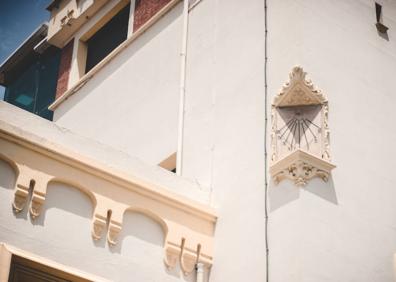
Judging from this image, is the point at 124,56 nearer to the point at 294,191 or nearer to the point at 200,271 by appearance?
the point at 200,271

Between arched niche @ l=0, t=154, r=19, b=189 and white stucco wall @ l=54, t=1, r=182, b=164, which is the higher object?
white stucco wall @ l=54, t=1, r=182, b=164

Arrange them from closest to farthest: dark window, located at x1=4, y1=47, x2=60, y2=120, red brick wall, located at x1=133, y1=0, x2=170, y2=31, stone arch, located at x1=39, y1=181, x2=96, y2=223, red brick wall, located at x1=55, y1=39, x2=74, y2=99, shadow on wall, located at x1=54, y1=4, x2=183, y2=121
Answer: stone arch, located at x1=39, y1=181, x2=96, y2=223, shadow on wall, located at x1=54, y1=4, x2=183, y2=121, red brick wall, located at x1=133, y1=0, x2=170, y2=31, red brick wall, located at x1=55, y1=39, x2=74, y2=99, dark window, located at x1=4, y1=47, x2=60, y2=120

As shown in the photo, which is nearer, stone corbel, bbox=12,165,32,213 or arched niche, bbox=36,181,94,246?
stone corbel, bbox=12,165,32,213

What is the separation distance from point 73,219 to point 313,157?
372 centimetres

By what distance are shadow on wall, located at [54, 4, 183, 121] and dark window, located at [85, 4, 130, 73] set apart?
31.4 inches

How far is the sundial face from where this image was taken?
13.1 metres

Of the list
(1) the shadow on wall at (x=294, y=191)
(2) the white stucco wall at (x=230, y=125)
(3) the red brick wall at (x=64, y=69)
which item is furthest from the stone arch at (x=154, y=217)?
(3) the red brick wall at (x=64, y=69)

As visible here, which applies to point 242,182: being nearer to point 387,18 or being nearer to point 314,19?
point 314,19

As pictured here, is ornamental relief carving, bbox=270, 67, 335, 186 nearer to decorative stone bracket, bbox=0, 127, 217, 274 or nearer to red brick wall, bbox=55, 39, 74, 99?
decorative stone bracket, bbox=0, 127, 217, 274

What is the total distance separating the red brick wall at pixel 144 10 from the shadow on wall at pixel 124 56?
419mm

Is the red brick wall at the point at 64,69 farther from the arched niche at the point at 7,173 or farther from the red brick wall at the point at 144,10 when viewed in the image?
the arched niche at the point at 7,173

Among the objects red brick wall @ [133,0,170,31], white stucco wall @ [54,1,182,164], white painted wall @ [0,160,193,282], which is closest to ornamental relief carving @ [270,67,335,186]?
white painted wall @ [0,160,193,282]

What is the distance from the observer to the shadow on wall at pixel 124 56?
1858cm

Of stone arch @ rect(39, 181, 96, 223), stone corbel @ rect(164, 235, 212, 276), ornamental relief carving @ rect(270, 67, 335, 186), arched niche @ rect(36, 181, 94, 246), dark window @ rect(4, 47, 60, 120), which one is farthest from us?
dark window @ rect(4, 47, 60, 120)
